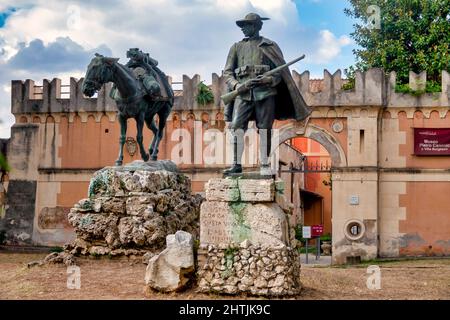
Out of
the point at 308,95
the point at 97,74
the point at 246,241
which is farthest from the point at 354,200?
the point at 246,241

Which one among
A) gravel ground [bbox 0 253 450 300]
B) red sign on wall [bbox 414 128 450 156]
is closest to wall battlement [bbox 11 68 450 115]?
red sign on wall [bbox 414 128 450 156]

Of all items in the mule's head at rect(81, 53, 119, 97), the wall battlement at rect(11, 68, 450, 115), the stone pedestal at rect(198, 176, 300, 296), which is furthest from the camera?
the wall battlement at rect(11, 68, 450, 115)

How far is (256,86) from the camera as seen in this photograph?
10219 millimetres

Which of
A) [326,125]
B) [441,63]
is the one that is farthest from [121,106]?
[441,63]

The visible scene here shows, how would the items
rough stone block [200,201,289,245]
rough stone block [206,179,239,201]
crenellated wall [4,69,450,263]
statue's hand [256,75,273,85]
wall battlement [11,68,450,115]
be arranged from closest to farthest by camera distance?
rough stone block [200,201,289,245], rough stone block [206,179,239,201], statue's hand [256,75,273,85], crenellated wall [4,69,450,263], wall battlement [11,68,450,115]

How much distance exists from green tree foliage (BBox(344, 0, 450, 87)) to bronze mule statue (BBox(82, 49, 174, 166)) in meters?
14.5

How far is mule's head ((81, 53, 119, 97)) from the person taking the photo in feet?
45.7

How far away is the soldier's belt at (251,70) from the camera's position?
1029 centimetres

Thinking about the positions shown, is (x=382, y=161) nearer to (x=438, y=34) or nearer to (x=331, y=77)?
(x=331, y=77)

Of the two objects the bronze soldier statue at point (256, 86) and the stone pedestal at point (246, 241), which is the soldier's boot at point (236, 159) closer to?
the bronze soldier statue at point (256, 86)

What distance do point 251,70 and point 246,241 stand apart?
2.52m

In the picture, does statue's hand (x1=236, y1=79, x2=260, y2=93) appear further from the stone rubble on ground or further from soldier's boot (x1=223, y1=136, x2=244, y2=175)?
the stone rubble on ground

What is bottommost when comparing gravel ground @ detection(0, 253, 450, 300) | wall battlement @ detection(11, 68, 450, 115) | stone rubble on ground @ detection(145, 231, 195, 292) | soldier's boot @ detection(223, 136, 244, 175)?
gravel ground @ detection(0, 253, 450, 300)

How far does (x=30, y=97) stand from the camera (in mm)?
26484
